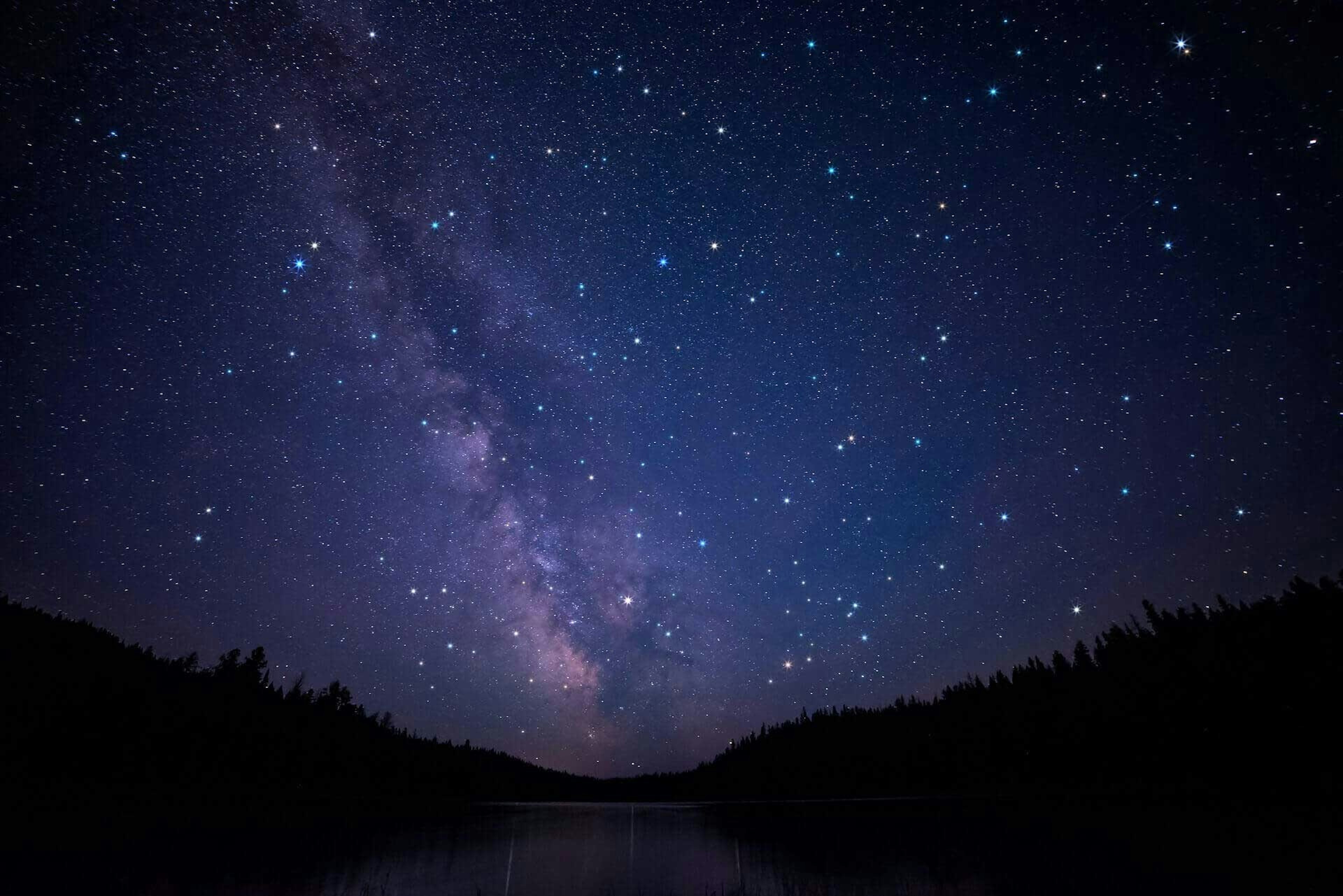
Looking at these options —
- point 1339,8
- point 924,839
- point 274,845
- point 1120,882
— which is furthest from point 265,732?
point 1339,8

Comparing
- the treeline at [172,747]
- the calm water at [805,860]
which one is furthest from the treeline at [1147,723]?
the treeline at [172,747]

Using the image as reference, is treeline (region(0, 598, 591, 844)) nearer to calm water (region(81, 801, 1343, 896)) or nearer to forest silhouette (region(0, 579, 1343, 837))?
forest silhouette (region(0, 579, 1343, 837))

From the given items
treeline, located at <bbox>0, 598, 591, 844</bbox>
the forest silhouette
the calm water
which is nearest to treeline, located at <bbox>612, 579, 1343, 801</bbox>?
the forest silhouette

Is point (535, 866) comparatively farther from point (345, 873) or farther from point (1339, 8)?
point (1339, 8)

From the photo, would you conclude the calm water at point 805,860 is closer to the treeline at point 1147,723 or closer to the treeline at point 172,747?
the treeline at point 172,747

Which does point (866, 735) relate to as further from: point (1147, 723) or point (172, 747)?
point (172, 747)

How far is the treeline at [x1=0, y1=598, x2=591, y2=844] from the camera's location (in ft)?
108

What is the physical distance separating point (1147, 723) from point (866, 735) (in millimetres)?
40146

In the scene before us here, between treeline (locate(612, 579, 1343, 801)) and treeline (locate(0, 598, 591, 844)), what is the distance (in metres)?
48.3

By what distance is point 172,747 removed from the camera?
49.2 metres

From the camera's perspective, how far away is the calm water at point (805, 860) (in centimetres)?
962

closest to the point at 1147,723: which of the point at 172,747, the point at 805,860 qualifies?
the point at 805,860

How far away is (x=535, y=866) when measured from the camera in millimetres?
12930

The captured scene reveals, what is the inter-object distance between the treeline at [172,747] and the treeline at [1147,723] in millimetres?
48270
